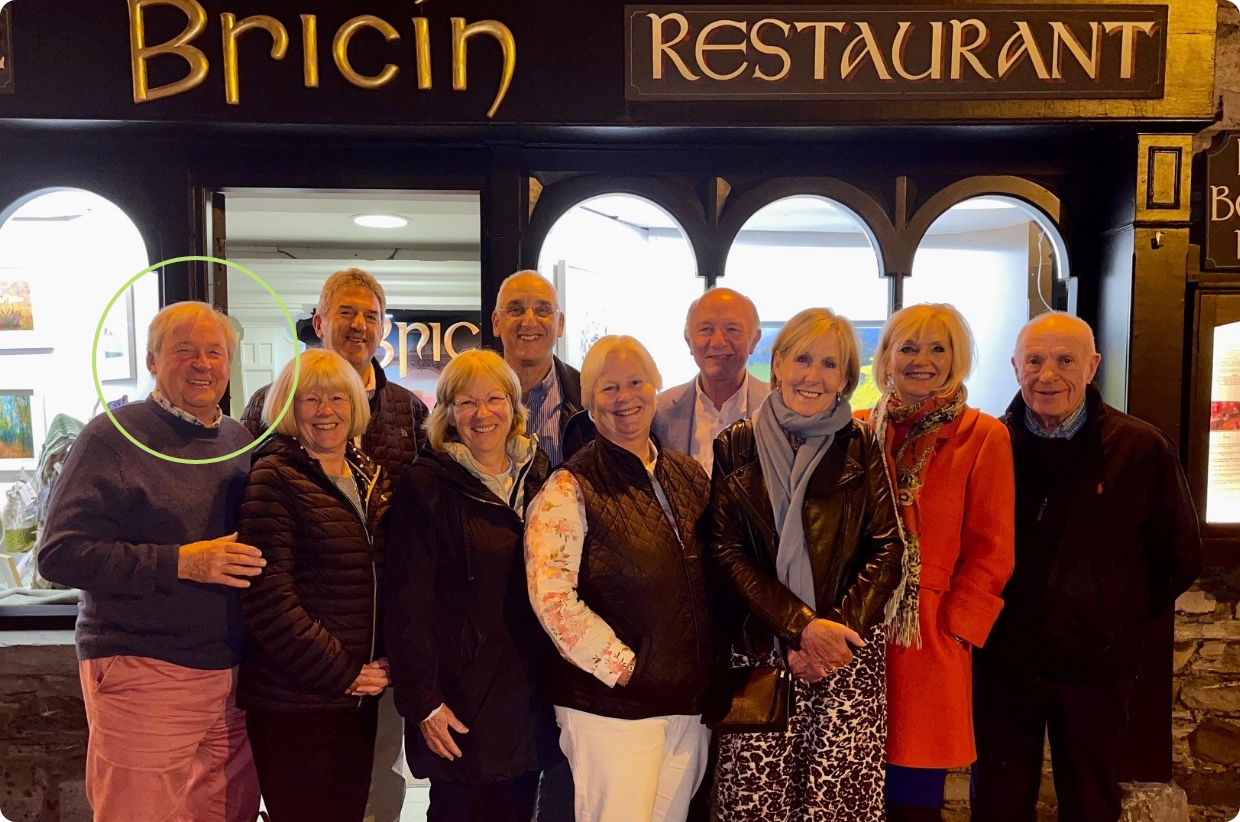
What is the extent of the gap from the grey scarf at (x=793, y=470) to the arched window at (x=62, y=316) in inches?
142

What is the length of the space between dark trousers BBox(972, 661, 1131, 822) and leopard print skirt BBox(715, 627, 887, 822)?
669 mm

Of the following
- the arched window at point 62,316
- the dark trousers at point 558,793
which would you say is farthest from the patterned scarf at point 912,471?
the arched window at point 62,316

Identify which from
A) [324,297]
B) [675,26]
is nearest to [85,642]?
[324,297]

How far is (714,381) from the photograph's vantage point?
2570 mm

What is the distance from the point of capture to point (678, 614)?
6.23 feet

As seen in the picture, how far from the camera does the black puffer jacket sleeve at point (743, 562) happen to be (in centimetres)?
189

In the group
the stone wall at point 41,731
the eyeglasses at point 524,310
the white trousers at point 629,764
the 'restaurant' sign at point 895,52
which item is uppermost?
the 'restaurant' sign at point 895,52

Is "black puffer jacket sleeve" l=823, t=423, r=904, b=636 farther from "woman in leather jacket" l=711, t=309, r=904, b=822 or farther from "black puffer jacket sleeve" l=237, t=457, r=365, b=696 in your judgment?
"black puffer jacket sleeve" l=237, t=457, r=365, b=696

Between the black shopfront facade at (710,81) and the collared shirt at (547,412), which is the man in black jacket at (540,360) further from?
the black shopfront facade at (710,81)

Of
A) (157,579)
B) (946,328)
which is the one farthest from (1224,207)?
(157,579)

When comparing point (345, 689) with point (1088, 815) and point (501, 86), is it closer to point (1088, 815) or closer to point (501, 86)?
point (501, 86)

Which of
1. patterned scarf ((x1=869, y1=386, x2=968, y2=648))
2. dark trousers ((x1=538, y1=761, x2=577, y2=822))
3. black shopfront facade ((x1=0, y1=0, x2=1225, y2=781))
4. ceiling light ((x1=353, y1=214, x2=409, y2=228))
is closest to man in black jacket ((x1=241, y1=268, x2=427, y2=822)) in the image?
dark trousers ((x1=538, y1=761, x2=577, y2=822))

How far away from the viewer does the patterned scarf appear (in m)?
2.12

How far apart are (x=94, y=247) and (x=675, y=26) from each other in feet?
12.4
